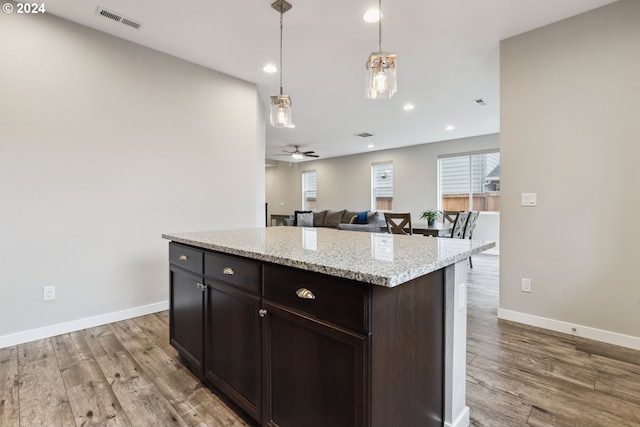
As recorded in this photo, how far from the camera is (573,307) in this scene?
8.52 ft

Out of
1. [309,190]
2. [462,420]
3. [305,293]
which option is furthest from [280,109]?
[309,190]

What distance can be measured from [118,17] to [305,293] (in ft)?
9.50

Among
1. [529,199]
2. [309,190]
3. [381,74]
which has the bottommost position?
[529,199]

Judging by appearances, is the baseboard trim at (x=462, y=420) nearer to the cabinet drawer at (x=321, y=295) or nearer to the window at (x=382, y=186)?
the cabinet drawer at (x=321, y=295)

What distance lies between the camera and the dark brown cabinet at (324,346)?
3.24 ft

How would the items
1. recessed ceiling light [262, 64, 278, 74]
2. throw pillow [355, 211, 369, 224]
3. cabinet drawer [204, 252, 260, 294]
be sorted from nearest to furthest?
cabinet drawer [204, 252, 260, 294] → recessed ceiling light [262, 64, 278, 74] → throw pillow [355, 211, 369, 224]

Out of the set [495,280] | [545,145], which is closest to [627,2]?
[545,145]

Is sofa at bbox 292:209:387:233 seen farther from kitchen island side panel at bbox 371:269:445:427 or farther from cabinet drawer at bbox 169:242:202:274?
kitchen island side panel at bbox 371:269:445:427

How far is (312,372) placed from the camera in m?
1.14

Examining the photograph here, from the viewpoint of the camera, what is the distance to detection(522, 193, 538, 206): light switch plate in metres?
2.77

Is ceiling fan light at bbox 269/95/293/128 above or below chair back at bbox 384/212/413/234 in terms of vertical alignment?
above

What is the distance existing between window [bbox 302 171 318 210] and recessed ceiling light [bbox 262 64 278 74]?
6.90m

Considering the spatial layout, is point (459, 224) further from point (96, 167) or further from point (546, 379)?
point (96, 167)

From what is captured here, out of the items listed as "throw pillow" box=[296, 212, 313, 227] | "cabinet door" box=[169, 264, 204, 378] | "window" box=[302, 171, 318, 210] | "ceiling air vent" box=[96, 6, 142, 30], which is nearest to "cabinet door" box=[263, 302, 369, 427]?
"cabinet door" box=[169, 264, 204, 378]
